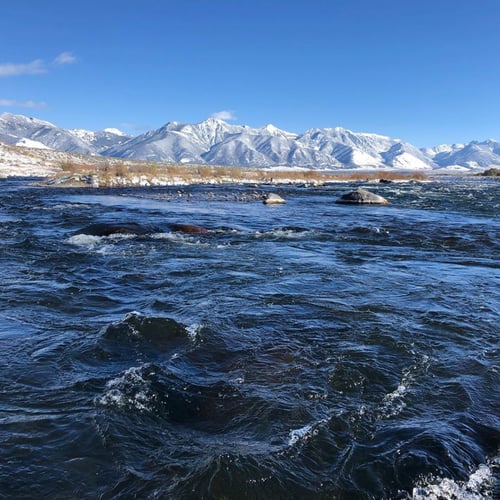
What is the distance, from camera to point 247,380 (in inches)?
231

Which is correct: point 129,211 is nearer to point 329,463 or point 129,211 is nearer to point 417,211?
point 417,211

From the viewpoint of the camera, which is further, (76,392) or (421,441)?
(76,392)

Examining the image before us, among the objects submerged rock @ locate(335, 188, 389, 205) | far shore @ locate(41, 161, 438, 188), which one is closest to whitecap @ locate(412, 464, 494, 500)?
submerged rock @ locate(335, 188, 389, 205)

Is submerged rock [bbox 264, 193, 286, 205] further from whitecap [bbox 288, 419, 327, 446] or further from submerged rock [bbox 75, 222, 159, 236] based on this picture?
whitecap [bbox 288, 419, 327, 446]

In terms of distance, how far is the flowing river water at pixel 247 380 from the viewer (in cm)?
405

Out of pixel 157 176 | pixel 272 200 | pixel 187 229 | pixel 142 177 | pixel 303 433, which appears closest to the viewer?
pixel 303 433

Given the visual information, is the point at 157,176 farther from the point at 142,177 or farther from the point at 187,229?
the point at 187,229

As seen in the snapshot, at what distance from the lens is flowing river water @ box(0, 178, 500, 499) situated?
4.05 m

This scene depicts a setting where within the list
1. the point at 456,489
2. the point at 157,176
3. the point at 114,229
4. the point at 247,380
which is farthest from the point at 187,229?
the point at 157,176

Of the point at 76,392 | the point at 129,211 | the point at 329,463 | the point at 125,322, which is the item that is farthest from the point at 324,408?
the point at 129,211

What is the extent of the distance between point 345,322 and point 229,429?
4.04m

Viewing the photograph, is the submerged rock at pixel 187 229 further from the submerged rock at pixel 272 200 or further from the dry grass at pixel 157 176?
the dry grass at pixel 157 176

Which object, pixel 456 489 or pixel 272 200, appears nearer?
pixel 456 489

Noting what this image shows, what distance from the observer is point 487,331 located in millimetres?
7914
